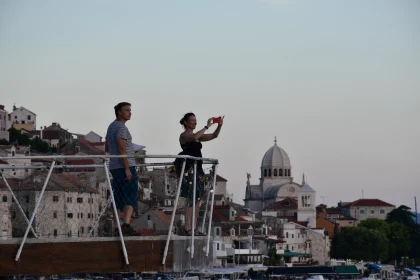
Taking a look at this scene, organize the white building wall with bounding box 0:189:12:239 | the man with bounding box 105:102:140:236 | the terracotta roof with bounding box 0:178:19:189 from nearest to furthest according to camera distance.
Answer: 1. the white building wall with bounding box 0:189:12:239
2. the man with bounding box 105:102:140:236
3. the terracotta roof with bounding box 0:178:19:189

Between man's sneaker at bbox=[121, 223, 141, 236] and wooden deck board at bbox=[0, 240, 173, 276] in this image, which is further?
man's sneaker at bbox=[121, 223, 141, 236]

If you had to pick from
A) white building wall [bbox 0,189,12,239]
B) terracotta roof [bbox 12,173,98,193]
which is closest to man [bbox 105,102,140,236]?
terracotta roof [bbox 12,173,98,193]

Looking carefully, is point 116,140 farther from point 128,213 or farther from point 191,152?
point 191,152

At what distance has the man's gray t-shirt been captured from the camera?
17.9 meters

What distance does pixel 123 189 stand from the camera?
1789cm

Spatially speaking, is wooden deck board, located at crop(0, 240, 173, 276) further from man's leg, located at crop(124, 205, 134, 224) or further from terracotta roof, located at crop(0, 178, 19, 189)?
terracotta roof, located at crop(0, 178, 19, 189)

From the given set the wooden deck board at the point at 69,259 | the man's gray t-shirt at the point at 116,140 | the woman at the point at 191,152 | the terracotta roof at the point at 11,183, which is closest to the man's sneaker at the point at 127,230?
the wooden deck board at the point at 69,259

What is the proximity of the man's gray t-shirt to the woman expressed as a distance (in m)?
0.87

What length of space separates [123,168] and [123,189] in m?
0.30

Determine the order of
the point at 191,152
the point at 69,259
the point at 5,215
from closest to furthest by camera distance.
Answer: the point at 69,259 < the point at 5,215 < the point at 191,152

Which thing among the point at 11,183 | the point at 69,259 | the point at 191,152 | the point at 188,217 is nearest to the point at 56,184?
the point at 69,259

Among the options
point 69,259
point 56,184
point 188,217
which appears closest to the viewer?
point 69,259

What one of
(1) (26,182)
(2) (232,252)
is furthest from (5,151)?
(1) (26,182)

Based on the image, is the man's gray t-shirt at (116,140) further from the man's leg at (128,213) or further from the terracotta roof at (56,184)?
the terracotta roof at (56,184)
